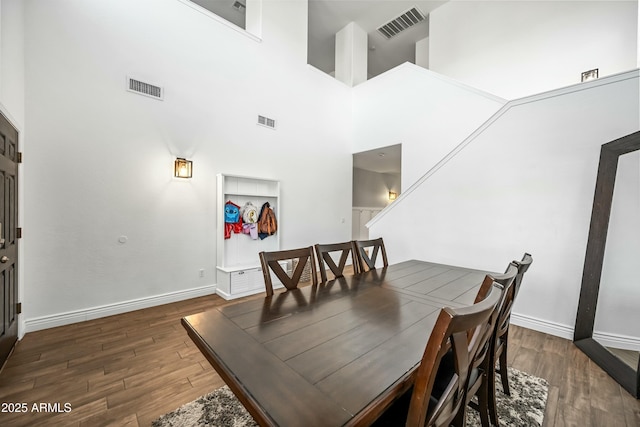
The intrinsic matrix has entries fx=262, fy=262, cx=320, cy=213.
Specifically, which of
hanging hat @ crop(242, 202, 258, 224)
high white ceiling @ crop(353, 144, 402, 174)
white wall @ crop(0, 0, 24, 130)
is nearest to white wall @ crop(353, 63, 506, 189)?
high white ceiling @ crop(353, 144, 402, 174)

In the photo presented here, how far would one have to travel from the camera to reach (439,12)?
5629 millimetres

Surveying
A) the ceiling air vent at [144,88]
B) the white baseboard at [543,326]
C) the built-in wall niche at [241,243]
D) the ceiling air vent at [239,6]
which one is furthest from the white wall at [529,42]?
the ceiling air vent at [144,88]

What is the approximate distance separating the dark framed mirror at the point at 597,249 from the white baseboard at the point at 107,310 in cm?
423

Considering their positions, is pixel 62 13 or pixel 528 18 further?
pixel 528 18

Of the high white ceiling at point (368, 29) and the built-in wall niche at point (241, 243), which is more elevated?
the high white ceiling at point (368, 29)

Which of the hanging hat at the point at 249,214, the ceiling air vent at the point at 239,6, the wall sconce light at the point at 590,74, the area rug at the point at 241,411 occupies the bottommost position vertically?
the area rug at the point at 241,411

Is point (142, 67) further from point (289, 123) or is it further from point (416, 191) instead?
point (416, 191)

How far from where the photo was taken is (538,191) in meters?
2.70

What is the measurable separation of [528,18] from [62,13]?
21.7ft

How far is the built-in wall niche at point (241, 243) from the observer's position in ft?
12.2

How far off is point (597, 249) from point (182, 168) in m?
4.51

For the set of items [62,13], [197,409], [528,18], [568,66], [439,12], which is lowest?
[197,409]

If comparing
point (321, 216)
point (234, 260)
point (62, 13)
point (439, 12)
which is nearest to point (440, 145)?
point (321, 216)

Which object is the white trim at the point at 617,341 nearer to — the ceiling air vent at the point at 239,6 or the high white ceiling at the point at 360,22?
the high white ceiling at the point at 360,22
